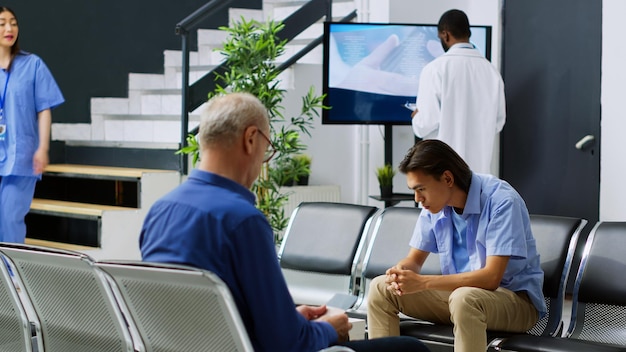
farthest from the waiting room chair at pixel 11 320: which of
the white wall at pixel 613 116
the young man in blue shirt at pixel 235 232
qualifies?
the white wall at pixel 613 116

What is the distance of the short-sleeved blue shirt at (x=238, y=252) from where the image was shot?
2.34m

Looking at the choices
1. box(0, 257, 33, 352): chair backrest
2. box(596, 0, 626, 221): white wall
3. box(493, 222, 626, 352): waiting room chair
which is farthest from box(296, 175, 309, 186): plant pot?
box(0, 257, 33, 352): chair backrest

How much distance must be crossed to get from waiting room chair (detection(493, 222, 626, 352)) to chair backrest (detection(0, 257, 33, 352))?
1.58m

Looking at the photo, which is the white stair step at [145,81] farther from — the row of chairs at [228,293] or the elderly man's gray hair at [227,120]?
the elderly man's gray hair at [227,120]

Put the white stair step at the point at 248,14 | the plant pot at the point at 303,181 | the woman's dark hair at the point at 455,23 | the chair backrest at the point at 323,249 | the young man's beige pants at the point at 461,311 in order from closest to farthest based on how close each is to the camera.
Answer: the young man's beige pants at the point at 461,311 < the chair backrest at the point at 323,249 < the woman's dark hair at the point at 455,23 < the plant pot at the point at 303,181 < the white stair step at the point at 248,14

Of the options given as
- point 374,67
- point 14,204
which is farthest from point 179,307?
point 374,67

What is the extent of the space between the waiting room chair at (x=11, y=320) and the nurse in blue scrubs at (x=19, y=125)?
2.65 metres

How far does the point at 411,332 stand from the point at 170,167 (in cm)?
404

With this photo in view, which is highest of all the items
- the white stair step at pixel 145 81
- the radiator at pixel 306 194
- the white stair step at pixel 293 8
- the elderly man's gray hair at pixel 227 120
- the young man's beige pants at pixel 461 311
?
the white stair step at pixel 293 8

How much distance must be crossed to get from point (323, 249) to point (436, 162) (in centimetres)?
96

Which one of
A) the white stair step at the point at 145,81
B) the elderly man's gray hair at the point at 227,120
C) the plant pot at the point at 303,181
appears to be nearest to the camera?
the elderly man's gray hair at the point at 227,120

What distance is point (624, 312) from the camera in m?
3.57

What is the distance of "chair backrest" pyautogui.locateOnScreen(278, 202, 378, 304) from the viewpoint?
170 inches

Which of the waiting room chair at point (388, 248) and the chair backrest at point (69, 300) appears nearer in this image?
the chair backrest at point (69, 300)
